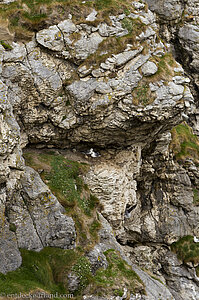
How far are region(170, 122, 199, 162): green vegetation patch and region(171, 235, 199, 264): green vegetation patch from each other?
28.3ft

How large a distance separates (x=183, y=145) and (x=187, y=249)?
Answer: 11.1 meters

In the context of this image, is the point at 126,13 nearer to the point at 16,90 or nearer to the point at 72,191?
the point at 16,90

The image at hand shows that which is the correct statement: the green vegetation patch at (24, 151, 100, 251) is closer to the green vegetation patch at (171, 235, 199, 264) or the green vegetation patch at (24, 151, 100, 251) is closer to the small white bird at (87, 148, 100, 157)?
the small white bird at (87, 148, 100, 157)

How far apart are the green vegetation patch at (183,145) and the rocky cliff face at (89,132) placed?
2821 mm

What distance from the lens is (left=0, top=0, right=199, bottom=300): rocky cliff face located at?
15820 millimetres

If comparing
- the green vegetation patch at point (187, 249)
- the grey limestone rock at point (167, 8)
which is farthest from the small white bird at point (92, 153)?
the grey limestone rock at point (167, 8)

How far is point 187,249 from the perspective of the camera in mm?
30031

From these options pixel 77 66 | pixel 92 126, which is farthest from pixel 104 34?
pixel 92 126

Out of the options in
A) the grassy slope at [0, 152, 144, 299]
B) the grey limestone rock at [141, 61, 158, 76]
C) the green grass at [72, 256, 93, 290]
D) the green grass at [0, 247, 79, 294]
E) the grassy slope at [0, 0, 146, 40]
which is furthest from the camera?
the grey limestone rock at [141, 61, 158, 76]

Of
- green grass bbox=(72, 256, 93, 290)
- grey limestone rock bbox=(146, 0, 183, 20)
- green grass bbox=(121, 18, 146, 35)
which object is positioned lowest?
green grass bbox=(72, 256, 93, 290)

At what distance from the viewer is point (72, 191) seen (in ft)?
64.2

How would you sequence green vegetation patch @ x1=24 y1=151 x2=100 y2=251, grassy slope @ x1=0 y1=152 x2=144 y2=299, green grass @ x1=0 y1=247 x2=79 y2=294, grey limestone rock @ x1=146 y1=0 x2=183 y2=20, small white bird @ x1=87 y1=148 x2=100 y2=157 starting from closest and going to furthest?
green grass @ x1=0 y1=247 x2=79 y2=294 < grassy slope @ x1=0 y1=152 x2=144 y2=299 < green vegetation patch @ x1=24 y1=151 x2=100 y2=251 < small white bird @ x1=87 y1=148 x2=100 y2=157 < grey limestone rock @ x1=146 y1=0 x2=183 y2=20

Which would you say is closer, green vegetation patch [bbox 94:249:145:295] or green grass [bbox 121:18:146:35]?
green vegetation patch [bbox 94:249:145:295]

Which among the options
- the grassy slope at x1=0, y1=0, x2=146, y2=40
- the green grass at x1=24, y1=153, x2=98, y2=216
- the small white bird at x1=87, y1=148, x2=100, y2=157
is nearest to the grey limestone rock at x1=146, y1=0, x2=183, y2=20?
the grassy slope at x1=0, y1=0, x2=146, y2=40
